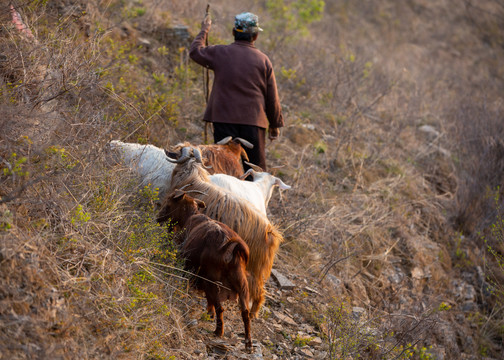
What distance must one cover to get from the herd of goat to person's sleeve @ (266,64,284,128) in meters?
0.54

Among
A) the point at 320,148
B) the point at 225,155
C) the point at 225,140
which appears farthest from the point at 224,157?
the point at 320,148

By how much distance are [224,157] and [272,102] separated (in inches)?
38.6

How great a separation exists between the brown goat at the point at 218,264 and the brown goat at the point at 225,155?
4.72 ft

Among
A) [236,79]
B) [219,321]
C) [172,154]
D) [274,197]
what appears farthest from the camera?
[274,197]

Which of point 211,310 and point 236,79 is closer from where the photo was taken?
point 211,310

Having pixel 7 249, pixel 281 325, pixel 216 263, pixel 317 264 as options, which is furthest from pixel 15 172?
pixel 317 264

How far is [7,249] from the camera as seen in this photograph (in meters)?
3.13

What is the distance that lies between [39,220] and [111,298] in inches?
30.7

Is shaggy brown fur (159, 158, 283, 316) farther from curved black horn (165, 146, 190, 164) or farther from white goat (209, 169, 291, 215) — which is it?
curved black horn (165, 146, 190, 164)

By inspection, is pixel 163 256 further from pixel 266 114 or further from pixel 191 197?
pixel 266 114

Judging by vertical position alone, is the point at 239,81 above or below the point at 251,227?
above

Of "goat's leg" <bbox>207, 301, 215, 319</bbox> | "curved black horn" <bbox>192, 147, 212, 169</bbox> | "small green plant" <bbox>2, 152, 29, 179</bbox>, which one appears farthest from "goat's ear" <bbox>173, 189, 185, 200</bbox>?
"small green plant" <bbox>2, 152, 29, 179</bbox>

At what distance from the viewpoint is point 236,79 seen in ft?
19.3

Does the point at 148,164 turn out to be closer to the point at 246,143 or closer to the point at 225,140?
the point at 225,140
